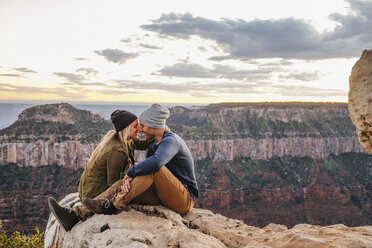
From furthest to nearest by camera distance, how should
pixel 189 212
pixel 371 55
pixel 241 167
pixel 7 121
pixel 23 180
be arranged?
pixel 7 121 → pixel 241 167 → pixel 23 180 → pixel 189 212 → pixel 371 55

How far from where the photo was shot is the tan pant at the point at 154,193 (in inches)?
241

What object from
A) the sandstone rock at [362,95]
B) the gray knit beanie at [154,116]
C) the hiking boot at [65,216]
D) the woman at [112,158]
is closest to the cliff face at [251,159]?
the hiking boot at [65,216]

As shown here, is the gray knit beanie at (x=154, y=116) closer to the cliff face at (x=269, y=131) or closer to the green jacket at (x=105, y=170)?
the green jacket at (x=105, y=170)

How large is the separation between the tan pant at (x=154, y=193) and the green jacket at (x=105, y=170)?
0.25 metres

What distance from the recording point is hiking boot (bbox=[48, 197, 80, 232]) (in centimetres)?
635

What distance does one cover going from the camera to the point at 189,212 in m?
7.38

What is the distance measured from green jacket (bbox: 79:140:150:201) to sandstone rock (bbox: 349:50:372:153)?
4.17m

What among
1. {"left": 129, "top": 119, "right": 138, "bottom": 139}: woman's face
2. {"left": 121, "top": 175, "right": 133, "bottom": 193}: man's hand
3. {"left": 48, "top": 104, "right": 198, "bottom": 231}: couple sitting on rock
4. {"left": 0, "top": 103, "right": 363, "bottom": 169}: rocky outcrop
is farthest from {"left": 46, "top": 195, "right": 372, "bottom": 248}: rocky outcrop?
{"left": 0, "top": 103, "right": 363, "bottom": 169}: rocky outcrop

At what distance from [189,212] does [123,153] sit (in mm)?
1975

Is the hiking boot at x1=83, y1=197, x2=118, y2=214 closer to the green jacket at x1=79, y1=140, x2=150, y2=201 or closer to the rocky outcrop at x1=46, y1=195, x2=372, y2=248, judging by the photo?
the rocky outcrop at x1=46, y1=195, x2=372, y2=248

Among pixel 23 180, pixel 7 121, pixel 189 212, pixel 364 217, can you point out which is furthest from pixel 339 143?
pixel 7 121

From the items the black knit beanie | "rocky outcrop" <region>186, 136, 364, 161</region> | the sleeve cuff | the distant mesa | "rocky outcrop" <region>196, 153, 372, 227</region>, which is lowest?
"rocky outcrop" <region>196, 153, 372, 227</region>

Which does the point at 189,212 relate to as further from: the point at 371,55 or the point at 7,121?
the point at 7,121

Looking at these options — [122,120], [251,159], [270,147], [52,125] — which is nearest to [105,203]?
[122,120]
